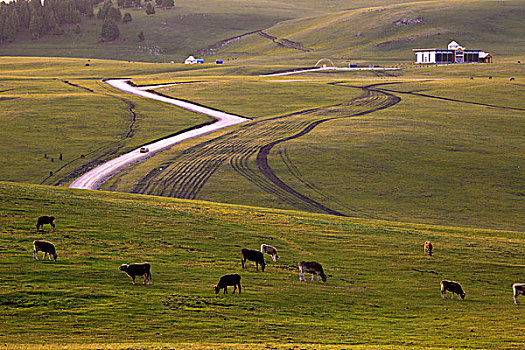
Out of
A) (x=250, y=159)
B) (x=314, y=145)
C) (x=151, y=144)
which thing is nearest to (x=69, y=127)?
(x=151, y=144)

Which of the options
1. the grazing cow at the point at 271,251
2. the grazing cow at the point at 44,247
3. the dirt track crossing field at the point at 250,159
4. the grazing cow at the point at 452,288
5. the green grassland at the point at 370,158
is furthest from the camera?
the dirt track crossing field at the point at 250,159

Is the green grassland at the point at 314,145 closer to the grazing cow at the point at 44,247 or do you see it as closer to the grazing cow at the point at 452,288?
the grazing cow at the point at 452,288

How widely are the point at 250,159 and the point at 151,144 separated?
76.5 feet

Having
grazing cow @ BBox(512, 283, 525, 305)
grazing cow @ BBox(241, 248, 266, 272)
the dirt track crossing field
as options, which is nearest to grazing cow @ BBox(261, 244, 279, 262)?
grazing cow @ BBox(241, 248, 266, 272)

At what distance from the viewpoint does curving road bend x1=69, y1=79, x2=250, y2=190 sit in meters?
83.2

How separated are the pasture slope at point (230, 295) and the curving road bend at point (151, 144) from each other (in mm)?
34307

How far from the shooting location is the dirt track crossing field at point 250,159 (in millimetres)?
77556

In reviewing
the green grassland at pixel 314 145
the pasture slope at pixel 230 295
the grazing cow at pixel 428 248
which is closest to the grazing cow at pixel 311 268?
the pasture slope at pixel 230 295

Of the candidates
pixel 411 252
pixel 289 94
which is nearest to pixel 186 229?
pixel 411 252

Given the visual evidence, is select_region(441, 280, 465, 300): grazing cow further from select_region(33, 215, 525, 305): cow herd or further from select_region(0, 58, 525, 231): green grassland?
select_region(0, 58, 525, 231): green grassland

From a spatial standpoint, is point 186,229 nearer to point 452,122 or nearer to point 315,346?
point 315,346

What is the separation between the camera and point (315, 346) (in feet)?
75.0

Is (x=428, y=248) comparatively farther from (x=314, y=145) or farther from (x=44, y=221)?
(x=314, y=145)

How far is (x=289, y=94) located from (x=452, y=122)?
49461mm
